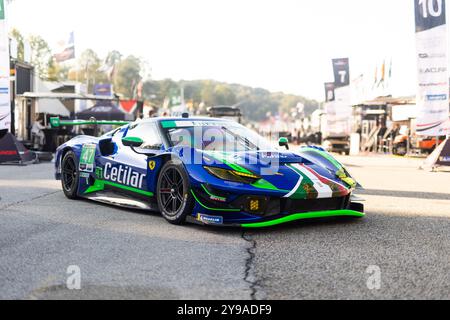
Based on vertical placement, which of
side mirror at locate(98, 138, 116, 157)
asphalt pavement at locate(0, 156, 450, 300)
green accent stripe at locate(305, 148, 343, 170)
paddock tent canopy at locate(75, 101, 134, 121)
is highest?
paddock tent canopy at locate(75, 101, 134, 121)

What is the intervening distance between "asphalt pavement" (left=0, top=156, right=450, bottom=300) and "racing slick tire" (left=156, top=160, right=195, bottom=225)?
0.13 meters

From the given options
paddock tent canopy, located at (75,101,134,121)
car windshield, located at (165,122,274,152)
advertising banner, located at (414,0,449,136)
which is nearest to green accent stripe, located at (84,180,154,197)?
car windshield, located at (165,122,274,152)

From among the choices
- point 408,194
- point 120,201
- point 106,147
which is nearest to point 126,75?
point 408,194

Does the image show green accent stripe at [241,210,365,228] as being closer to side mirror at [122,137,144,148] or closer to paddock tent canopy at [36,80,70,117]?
side mirror at [122,137,144,148]

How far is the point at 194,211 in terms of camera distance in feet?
19.5

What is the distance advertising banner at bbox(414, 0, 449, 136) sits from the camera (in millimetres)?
17906

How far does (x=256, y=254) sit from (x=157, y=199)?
80.8 inches

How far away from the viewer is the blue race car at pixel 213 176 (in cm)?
574

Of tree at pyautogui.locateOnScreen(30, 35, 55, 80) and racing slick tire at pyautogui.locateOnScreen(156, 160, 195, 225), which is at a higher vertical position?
tree at pyautogui.locateOnScreen(30, 35, 55, 80)

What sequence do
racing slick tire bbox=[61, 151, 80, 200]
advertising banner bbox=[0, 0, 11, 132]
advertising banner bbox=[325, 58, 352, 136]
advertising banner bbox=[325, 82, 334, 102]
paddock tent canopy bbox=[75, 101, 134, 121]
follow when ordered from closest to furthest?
1. racing slick tire bbox=[61, 151, 80, 200]
2. advertising banner bbox=[0, 0, 11, 132]
3. paddock tent canopy bbox=[75, 101, 134, 121]
4. advertising banner bbox=[325, 58, 352, 136]
5. advertising banner bbox=[325, 82, 334, 102]

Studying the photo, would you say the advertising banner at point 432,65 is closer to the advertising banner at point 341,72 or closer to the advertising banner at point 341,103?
the advertising banner at point 341,103

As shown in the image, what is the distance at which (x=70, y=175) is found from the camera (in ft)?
28.0

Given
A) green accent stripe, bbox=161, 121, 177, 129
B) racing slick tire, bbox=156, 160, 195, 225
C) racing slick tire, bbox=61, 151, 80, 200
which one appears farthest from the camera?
racing slick tire, bbox=61, 151, 80, 200

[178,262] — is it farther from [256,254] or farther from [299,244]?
[299,244]
